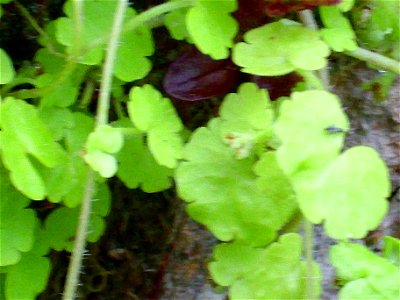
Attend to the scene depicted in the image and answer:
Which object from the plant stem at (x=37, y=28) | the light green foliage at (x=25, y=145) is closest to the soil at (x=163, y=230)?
the plant stem at (x=37, y=28)

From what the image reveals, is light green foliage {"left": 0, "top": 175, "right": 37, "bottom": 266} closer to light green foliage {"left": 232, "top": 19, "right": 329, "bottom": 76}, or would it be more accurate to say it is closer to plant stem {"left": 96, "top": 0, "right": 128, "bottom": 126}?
plant stem {"left": 96, "top": 0, "right": 128, "bottom": 126}

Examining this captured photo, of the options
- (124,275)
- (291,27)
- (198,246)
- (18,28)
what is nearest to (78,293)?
(124,275)

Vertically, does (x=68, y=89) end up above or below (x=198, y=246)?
above

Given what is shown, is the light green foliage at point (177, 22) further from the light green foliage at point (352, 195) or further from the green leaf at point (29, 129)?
the light green foliage at point (352, 195)

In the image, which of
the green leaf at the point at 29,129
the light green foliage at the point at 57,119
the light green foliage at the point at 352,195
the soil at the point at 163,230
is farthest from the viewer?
the soil at the point at 163,230

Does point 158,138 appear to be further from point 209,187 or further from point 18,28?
point 18,28

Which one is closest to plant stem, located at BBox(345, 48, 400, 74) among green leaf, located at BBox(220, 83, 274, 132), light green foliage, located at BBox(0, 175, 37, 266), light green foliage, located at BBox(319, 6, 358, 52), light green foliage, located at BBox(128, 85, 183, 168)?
light green foliage, located at BBox(319, 6, 358, 52)

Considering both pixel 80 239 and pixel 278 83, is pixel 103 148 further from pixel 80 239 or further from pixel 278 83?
pixel 278 83
